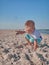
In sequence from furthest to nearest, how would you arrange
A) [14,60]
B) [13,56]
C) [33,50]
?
[33,50] < [13,56] < [14,60]

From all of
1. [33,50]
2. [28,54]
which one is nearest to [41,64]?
[28,54]

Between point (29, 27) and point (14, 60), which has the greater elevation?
point (29, 27)

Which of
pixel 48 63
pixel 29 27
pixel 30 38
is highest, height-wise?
pixel 29 27

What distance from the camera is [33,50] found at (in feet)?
5.58

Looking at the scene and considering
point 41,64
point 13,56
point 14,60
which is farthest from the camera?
point 13,56

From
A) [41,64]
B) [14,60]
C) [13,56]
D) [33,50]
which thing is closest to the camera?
[41,64]

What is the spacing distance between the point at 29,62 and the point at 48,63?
15 cm

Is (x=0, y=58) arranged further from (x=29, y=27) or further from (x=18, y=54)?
(x=29, y=27)

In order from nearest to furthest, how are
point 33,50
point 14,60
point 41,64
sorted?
point 41,64, point 14,60, point 33,50

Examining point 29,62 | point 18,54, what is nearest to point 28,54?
point 18,54

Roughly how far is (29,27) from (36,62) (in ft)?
1.30

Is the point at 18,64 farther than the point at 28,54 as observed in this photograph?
No

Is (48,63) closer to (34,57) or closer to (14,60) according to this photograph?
(34,57)

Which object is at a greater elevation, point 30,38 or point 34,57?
point 30,38
